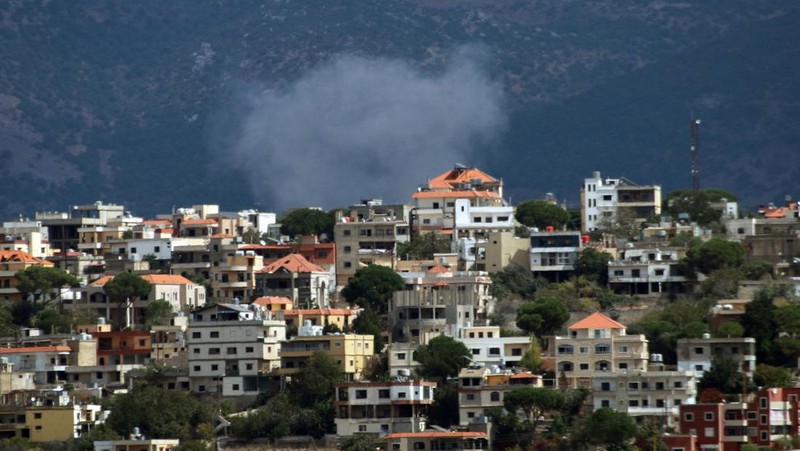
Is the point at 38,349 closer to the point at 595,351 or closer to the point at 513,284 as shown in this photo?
the point at 513,284

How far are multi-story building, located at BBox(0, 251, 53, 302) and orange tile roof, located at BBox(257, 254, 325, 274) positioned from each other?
9376 mm

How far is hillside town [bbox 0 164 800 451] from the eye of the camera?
105188mm

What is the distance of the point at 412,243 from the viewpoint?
128500 millimetres

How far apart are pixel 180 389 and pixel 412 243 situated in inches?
747

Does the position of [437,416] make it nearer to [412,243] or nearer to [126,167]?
[412,243]

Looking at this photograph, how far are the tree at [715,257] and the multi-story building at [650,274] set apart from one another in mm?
598

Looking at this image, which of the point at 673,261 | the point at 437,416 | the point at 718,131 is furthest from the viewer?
the point at 718,131

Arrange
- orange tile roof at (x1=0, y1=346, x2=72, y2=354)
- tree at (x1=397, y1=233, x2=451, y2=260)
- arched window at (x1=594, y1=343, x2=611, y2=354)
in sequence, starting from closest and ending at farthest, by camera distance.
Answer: arched window at (x1=594, y1=343, x2=611, y2=354)
orange tile roof at (x1=0, y1=346, x2=72, y2=354)
tree at (x1=397, y1=233, x2=451, y2=260)

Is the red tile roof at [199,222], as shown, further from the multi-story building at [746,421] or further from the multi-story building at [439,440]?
the multi-story building at [746,421]

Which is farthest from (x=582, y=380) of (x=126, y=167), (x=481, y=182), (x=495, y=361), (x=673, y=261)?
(x=126, y=167)

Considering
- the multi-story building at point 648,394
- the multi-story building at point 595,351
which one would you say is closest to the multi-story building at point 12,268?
Result: the multi-story building at point 595,351

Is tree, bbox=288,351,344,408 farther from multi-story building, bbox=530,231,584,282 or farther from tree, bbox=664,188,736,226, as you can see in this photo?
tree, bbox=664,188,736,226

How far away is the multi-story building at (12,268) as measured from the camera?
126 metres

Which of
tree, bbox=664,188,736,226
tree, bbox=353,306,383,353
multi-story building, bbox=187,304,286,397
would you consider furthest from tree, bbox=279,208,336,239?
multi-story building, bbox=187,304,286,397
